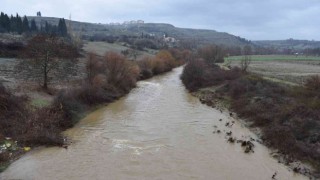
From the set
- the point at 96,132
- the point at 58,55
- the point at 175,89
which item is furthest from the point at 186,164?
the point at 175,89

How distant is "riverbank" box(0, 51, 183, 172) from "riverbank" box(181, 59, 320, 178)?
11992 mm

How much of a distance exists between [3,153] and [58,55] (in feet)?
72.4

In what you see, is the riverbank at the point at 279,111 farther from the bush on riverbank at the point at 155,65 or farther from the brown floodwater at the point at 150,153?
the bush on riverbank at the point at 155,65

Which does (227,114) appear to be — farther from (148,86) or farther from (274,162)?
(148,86)

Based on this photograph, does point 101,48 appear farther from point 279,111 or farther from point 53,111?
point 279,111

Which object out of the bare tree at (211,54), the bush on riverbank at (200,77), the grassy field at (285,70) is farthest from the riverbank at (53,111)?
the bare tree at (211,54)

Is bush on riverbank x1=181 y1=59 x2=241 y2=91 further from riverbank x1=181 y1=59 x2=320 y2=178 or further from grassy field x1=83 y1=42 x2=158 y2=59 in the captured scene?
grassy field x1=83 y1=42 x2=158 y2=59

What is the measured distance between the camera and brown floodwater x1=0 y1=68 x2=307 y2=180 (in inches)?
817

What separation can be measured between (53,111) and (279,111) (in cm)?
1922

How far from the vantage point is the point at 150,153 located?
24.1 metres

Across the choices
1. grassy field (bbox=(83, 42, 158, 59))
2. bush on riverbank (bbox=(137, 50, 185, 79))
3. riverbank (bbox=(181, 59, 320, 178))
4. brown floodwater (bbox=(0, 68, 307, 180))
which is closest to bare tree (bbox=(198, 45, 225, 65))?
bush on riverbank (bbox=(137, 50, 185, 79))

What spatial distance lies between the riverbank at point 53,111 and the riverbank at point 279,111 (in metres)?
12.0

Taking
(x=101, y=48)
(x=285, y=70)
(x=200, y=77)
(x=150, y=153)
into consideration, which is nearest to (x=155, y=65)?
(x=200, y=77)

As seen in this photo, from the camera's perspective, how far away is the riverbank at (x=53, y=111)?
24.9 metres
